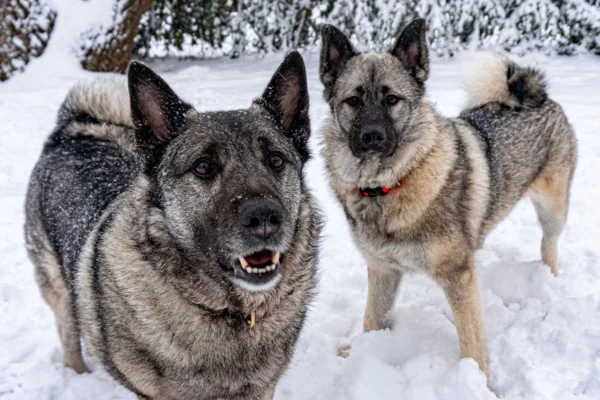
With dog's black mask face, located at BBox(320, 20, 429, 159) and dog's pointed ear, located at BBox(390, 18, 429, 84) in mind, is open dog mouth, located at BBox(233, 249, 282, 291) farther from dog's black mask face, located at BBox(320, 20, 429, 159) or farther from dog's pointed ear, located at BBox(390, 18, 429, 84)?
dog's pointed ear, located at BBox(390, 18, 429, 84)

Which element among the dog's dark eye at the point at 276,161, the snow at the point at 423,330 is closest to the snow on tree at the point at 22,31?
the snow at the point at 423,330

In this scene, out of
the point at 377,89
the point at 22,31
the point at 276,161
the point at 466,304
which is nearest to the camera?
the point at 276,161

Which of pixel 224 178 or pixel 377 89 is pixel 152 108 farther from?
pixel 377 89

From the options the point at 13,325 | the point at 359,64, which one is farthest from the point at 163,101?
the point at 13,325

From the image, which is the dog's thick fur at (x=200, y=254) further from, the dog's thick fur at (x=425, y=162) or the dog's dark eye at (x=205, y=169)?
the dog's thick fur at (x=425, y=162)

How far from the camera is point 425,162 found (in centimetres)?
291

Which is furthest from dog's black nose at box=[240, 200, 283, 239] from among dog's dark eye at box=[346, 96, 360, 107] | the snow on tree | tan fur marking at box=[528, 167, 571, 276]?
the snow on tree

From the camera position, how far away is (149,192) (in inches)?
80.4

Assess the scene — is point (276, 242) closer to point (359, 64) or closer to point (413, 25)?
point (359, 64)

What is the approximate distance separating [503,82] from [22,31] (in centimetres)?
766

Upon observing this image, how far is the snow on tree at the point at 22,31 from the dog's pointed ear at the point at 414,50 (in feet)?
23.4

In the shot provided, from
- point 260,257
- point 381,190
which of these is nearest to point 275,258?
point 260,257

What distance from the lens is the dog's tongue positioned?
1851 mm

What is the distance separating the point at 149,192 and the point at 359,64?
1.72 m
